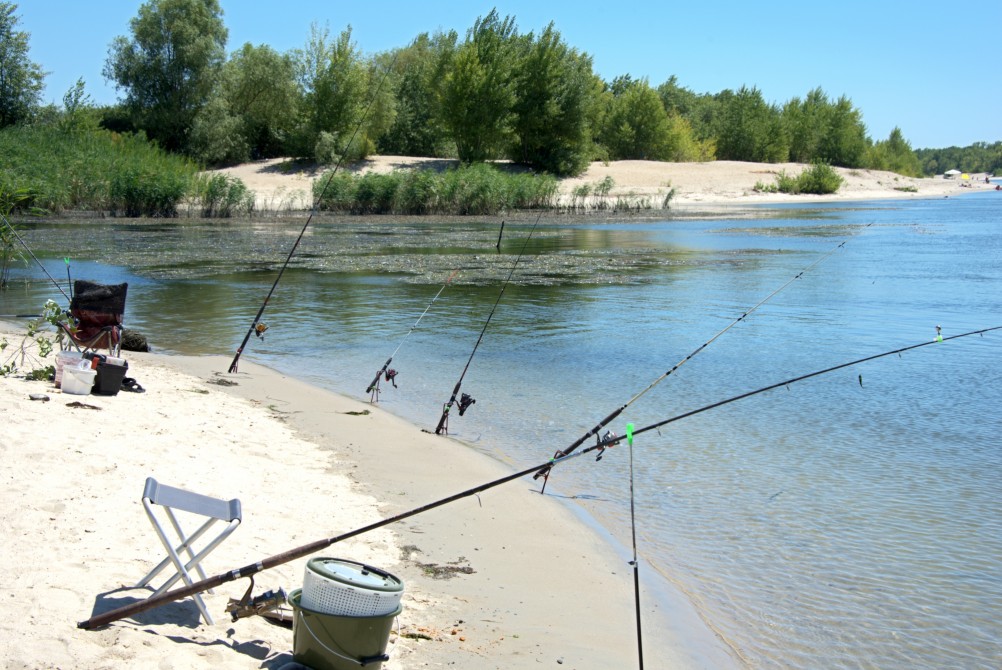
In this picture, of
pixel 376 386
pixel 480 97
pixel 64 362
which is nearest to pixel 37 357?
pixel 64 362

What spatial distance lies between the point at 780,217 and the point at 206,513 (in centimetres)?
4422

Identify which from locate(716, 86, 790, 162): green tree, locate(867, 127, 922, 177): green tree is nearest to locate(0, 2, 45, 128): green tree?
A: locate(716, 86, 790, 162): green tree

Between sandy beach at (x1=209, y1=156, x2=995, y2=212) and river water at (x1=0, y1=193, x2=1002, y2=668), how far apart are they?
885 inches

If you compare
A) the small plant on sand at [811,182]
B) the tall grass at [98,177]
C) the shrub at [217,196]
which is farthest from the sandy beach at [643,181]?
the tall grass at [98,177]

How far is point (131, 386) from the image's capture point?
818cm

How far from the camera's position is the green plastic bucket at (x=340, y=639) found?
142 inches

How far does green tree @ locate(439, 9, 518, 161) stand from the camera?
58250 millimetres

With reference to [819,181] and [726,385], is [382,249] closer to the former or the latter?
[726,385]

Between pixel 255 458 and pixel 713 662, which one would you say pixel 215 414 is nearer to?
pixel 255 458

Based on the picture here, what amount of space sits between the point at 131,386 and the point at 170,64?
49.7 metres

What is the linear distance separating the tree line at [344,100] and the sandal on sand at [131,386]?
1701 inches

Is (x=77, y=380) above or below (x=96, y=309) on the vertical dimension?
below

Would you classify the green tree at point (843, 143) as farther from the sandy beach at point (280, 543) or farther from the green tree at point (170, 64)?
the sandy beach at point (280, 543)

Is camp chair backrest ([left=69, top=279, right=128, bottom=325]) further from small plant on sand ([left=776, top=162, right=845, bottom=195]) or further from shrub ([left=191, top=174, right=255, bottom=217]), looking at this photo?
small plant on sand ([left=776, top=162, right=845, bottom=195])
